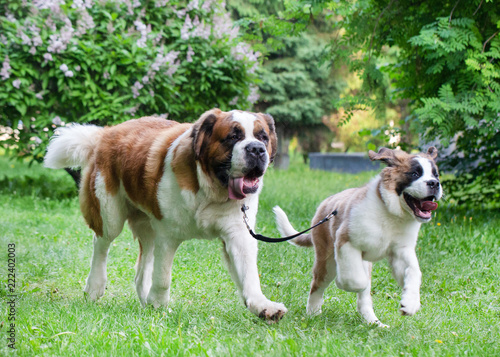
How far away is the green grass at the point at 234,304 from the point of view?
11.3 ft

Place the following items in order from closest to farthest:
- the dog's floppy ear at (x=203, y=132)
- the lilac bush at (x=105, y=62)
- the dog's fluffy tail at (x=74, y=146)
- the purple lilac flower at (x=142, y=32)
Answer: the dog's floppy ear at (x=203, y=132) < the dog's fluffy tail at (x=74, y=146) < the lilac bush at (x=105, y=62) < the purple lilac flower at (x=142, y=32)

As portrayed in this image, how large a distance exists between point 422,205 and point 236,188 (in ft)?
4.24

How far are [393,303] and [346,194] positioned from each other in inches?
43.3

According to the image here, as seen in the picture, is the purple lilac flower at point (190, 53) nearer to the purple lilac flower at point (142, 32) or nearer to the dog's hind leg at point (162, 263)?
the purple lilac flower at point (142, 32)

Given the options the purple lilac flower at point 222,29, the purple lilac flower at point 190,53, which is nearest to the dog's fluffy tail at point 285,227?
the purple lilac flower at point 190,53

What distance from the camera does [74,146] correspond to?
5180 mm

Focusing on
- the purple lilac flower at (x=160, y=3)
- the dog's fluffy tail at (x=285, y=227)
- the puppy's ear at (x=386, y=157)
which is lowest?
the dog's fluffy tail at (x=285, y=227)

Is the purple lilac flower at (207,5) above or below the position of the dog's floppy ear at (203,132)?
A: above

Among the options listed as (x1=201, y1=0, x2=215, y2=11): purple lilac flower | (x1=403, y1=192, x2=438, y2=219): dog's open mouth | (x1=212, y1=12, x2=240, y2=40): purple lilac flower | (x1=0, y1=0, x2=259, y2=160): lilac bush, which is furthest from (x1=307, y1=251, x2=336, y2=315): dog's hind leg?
(x1=201, y1=0, x2=215, y2=11): purple lilac flower

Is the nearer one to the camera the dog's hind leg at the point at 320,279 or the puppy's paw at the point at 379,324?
the puppy's paw at the point at 379,324

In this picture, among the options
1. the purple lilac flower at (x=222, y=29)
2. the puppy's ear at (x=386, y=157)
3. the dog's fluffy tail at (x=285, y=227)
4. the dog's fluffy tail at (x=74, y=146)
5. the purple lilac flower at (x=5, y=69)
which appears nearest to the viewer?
the puppy's ear at (x=386, y=157)

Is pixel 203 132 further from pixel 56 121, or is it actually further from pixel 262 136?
pixel 56 121

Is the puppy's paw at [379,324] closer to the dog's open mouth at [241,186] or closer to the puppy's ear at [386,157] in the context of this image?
the puppy's ear at [386,157]

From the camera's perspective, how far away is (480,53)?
6969mm
